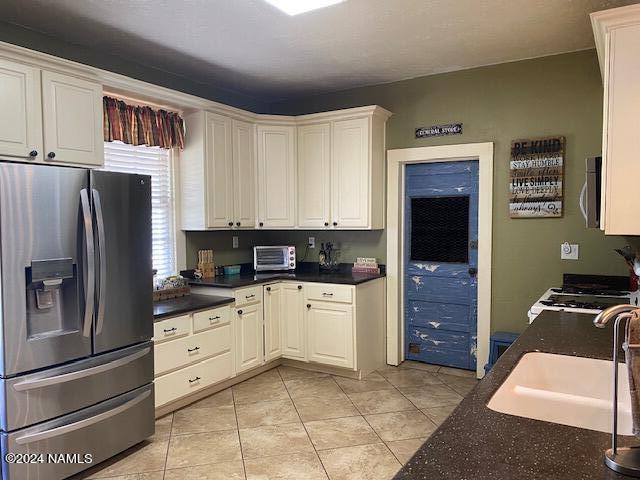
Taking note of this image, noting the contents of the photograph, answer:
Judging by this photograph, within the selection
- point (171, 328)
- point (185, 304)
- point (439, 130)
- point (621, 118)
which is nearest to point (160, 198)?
point (185, 304)

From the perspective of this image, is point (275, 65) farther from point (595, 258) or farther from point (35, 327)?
point (595, 258)

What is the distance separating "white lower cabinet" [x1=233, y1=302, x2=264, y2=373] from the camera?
379 cm

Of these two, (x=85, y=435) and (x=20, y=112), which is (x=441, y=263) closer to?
(x=85, y=435)

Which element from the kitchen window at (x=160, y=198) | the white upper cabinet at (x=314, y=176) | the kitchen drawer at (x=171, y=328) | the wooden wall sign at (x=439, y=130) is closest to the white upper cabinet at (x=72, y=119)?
the kitchen window at (x=160, y=198)

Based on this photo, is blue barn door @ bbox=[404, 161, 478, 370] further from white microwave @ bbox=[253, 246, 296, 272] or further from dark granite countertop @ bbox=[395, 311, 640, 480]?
dark granite countertop @ bbox=[395, 311, 640, 480]

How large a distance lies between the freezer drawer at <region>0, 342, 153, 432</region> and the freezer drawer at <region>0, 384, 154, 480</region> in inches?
1.8

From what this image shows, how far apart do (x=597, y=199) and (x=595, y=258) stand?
4.77ft

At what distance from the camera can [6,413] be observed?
2164 millimetres

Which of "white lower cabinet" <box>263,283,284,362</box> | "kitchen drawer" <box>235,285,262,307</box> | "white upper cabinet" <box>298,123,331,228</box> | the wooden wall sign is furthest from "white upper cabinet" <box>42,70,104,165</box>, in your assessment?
the wooden wall sign

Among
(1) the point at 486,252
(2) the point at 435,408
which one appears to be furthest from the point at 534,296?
(2) the point at 435,408

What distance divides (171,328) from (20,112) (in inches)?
62.7

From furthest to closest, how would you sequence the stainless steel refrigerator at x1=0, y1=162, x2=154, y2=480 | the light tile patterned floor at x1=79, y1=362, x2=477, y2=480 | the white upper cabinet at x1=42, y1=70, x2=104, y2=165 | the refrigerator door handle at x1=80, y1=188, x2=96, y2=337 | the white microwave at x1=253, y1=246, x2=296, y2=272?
1. the white microwave at x1=253, y1=246, x2=296, y2=272
2. the white upper cabinet at x1=42, y1=70, x2=104, y2=165
3. the light tile patterned floor at x1=79, y1=362, x2=477, y2=480
4. the refrigerator door handle at x1=80, y1=188, x2=96, y2=337
5. the stainless steel refrigerator at x1=0, y1=162, x2=154, y2=480

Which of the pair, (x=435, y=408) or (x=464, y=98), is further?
(x=464, y=98)

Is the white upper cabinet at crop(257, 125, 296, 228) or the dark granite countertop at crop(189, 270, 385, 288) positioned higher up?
the white upper cabinet at crop(257, 125, 296, 228)
